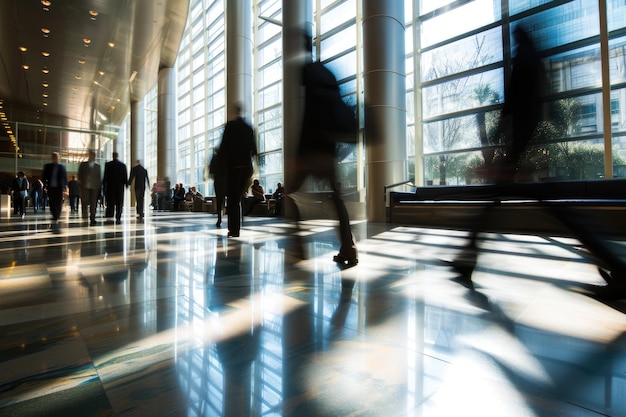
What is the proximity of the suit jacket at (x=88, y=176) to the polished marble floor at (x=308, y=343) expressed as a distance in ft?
25.3

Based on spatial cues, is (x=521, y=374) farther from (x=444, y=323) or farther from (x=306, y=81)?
(x=306, y=81)

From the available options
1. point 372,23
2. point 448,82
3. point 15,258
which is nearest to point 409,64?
point 448,82

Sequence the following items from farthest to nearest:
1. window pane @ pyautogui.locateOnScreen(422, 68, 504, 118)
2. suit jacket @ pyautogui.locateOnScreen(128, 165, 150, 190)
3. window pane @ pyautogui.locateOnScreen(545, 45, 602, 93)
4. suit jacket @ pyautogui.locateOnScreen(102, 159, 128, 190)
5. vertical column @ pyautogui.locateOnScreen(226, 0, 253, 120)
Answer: vertical column @ pyautogui.locateOnScreen(226, 0, 253, 120) < suit jacket @ pyautogui.locateOnScreen(128, 165, 150, 190) < window pane @ pyautogui.locateOnScreen(422, 68, 504, 118) < suit jacket @ pyautogui.locateOnScreen(102, 159, 128, 190) < window pane @ pyautogui.locateOnScreen(545, 45, 602, 93)

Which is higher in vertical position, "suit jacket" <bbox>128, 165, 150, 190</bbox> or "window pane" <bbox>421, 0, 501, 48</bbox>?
"window pane" <bbox>421, 0, 501, 48</bbox>

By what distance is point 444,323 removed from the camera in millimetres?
1795

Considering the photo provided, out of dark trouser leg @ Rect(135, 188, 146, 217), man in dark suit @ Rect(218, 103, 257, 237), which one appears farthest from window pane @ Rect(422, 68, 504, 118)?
dark trouser leg @ Rect(135, 188, 146, 217)

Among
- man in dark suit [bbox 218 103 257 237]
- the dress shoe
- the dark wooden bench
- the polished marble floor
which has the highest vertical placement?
man in dark suit [bbox 218 103 257 237]

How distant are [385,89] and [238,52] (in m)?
8.35

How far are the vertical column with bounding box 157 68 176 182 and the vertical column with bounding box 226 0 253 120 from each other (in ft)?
32.5

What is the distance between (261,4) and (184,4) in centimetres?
452

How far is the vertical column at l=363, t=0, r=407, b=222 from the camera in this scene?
29.3 ft

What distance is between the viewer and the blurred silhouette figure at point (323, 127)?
3.27m

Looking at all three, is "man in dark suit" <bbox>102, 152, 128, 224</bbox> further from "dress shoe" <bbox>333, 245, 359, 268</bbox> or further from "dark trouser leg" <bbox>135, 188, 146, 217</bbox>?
"dress shoe" <bbox>333, 245, 359, 268</bbox>

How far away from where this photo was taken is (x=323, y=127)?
328 centimetres
